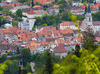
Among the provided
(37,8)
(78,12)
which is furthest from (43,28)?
(37,8)

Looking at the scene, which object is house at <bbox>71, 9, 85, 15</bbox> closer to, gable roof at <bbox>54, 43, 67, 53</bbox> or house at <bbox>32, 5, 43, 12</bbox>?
house at <bbox>32, 5, 43, 12</bbox>

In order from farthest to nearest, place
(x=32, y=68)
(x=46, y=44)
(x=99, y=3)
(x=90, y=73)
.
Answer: (x=99, y=3) < (x=46, y=44) < (x=32, y=68) < (x=90, y=73)

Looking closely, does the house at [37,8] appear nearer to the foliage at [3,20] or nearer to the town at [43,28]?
the town at [43,28]

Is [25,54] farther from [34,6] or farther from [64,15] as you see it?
[34,6]

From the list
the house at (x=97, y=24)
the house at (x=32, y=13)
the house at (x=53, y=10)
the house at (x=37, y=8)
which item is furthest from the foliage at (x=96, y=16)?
the house at (x=37, y=8)

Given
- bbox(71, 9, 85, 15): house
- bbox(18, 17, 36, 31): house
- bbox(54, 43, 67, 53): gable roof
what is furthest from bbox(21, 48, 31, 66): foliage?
bbox(71, 9, 85, 15): house

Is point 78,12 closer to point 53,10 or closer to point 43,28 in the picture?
point 53,10

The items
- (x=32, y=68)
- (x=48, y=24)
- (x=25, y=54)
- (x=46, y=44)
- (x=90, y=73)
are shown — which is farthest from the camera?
(x=48, y=24)

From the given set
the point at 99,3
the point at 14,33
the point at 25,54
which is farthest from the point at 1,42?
the point at 99,3
